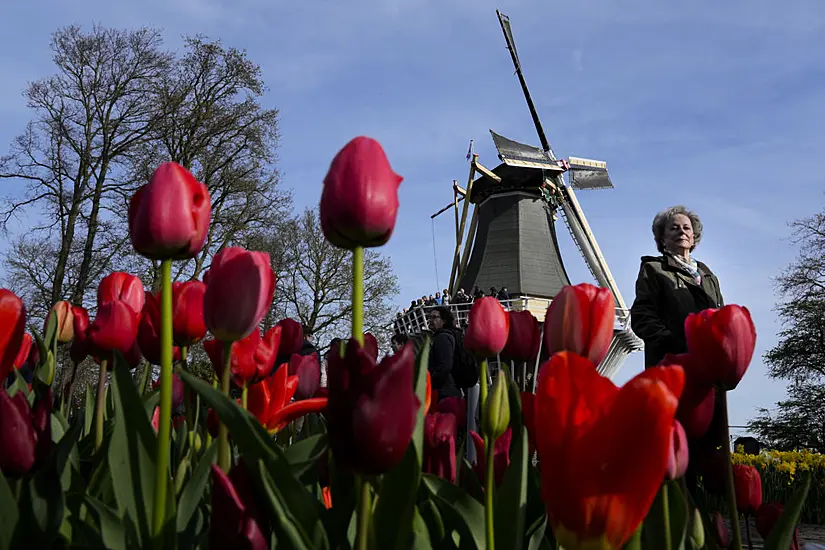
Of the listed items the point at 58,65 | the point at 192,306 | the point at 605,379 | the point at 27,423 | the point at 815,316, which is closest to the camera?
the point at 605,379

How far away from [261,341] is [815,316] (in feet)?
86.2

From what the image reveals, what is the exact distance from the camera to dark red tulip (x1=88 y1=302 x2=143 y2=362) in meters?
1.57

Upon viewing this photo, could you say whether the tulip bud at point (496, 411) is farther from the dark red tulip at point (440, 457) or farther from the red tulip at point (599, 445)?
the red tulip at point (599, 445)

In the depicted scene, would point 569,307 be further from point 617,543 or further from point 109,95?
point 109,95

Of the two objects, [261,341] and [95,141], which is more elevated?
[95,141]

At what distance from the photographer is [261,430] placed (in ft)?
2.64

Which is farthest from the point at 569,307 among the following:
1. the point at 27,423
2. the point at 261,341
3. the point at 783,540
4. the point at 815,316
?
the point at 815,316

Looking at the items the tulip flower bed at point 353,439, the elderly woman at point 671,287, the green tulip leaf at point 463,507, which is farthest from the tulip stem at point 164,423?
the elderly woman at point 671,287

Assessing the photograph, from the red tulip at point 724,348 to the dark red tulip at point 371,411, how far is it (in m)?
0.81

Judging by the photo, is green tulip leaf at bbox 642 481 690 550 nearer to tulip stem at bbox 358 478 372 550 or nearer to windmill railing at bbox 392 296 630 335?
tulip stem at bbox 358 478 372 550

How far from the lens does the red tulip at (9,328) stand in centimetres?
108

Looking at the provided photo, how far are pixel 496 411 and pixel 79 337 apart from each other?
1355 millimetres

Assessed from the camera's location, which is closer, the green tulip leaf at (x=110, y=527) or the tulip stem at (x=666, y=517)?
the green tulip leaf at (x=110, y=527)

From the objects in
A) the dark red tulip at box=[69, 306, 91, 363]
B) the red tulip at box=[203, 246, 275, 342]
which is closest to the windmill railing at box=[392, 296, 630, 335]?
the dark red tulip at box=[69, 306, 91, 363]
